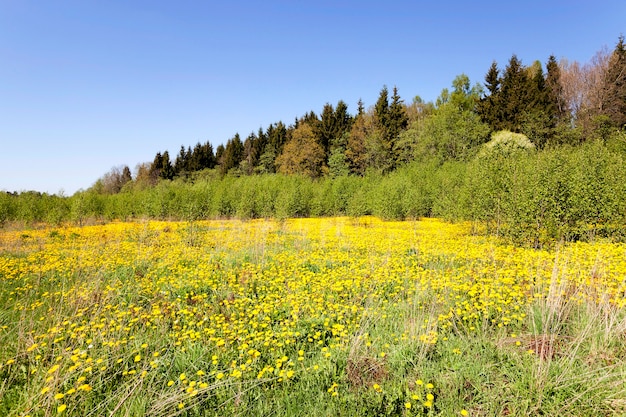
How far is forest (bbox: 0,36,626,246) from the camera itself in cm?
1120

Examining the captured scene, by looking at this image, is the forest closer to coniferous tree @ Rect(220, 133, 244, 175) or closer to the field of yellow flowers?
coniferous tree @ Rect(220, 133, 244, 175)

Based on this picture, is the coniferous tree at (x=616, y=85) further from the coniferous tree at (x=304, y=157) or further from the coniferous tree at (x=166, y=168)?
the coniferous tree at (x=166, y=168)

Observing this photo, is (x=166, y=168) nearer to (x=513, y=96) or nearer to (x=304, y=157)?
(x=304, y=157)

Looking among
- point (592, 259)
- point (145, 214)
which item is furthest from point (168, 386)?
point (145, 214)

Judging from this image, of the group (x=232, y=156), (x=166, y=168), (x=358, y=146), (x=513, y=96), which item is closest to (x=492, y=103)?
(x=513, y=96)

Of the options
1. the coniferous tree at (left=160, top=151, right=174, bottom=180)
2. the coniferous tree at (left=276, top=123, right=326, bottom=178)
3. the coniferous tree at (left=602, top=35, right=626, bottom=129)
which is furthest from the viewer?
the coniferous tree at (left=160, top=151, right=174, bottom=180)

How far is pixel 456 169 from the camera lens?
80.5 ft

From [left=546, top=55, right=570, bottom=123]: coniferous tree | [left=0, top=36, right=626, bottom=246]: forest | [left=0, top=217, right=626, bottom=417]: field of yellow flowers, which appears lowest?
[left=0, top=217, right=626, bottom=417]: field of yellow flowers

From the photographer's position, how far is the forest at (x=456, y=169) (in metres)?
11.2

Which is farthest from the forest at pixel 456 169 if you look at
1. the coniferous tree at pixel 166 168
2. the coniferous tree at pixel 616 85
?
the coniferous tree at pixel 166 168

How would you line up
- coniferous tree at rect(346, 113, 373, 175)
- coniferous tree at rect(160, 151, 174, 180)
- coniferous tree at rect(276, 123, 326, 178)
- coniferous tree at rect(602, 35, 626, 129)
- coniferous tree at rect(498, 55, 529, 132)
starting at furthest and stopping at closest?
coniferous tree at rect(160, 151, 174, 180), coniferous tree at rect(276, 123, 326, 178), coniferous tree at rect(346, 113, 373, 175), coniferous tree at rect(498, 55, 529, 132), coniferous tree at rect(602, 35, 626, 129)

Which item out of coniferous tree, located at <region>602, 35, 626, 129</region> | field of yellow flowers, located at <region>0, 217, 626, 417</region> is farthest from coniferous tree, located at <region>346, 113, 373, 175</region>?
field of yellow flowers, located at <region>0, 217, 626, 417</region>

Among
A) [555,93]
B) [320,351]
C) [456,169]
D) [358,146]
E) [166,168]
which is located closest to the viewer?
[320,351]

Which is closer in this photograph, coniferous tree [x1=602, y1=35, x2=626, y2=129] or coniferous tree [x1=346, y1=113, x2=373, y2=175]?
coniferous tree [x1=602, y1=35, x2=626, y2=129]
